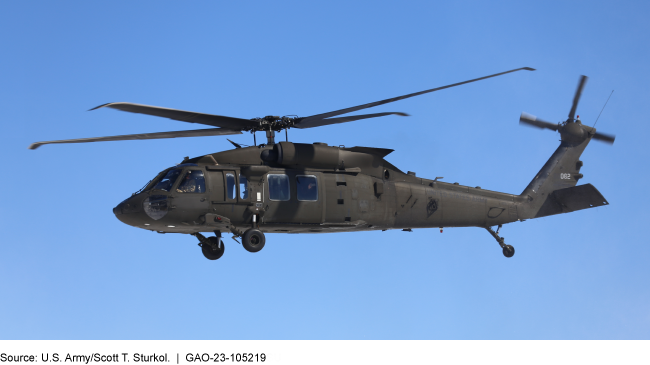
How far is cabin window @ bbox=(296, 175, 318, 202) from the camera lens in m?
19.3

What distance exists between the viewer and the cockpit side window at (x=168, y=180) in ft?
60.2

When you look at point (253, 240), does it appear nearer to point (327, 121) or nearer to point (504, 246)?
point (327, 121)

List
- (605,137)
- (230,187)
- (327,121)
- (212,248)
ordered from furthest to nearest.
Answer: (605,137) < (212,248) < (230,187) < (327,121)

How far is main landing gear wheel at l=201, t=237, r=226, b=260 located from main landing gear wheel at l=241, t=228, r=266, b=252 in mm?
1778

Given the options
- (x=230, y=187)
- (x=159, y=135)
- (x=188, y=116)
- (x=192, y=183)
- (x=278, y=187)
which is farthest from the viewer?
(x=159, y=135)

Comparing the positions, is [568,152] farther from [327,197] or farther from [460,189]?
[327,197]

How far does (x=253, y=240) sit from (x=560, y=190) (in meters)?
11.7

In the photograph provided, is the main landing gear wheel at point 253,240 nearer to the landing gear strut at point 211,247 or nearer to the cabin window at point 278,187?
the cabin window at point 278,187

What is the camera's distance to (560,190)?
79.3 feet

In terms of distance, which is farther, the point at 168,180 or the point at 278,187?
the point at 278,187

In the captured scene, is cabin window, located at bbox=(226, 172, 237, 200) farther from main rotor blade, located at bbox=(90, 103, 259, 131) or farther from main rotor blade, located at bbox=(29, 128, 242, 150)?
main rotor blade, located at bbox=(29, 128, 242, 150)

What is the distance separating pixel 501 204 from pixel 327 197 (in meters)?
6.81

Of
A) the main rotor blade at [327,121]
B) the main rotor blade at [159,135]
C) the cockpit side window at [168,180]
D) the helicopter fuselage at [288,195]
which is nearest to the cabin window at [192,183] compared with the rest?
the helicopter fuselage at [288,195]

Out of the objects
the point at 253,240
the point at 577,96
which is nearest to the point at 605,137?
the point at 577,96
